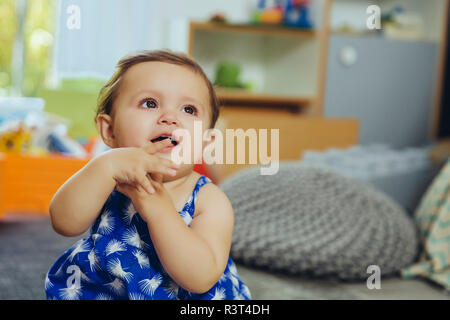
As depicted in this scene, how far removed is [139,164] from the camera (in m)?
0.34

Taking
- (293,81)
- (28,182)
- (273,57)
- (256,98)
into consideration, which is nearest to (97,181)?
(28,182)

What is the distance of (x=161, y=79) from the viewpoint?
37 centimetres

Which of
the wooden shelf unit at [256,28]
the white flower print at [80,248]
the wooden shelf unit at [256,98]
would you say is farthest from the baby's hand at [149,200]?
the wooden shelf unit at [256,28]

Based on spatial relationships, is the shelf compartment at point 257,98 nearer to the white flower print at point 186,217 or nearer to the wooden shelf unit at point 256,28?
the wooden shelf unit at point 256,28

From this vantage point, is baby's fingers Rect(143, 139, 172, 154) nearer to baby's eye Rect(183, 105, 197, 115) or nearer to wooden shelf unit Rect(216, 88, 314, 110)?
baby's eye Rect(183, 105, 197, 115)

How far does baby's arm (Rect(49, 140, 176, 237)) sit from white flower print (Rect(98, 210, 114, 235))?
47 millimetres

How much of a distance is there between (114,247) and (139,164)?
0.40 feet

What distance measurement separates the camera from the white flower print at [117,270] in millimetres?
419

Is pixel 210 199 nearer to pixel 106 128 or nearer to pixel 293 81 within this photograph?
pixel 106 128

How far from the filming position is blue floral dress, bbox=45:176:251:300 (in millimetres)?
Answer: 420

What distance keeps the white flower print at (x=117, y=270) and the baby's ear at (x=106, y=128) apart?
Answer: 0.34 ft

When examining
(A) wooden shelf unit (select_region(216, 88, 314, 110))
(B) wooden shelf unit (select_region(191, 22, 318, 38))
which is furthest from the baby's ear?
(B) wooden shelf unit (select_region(191, 22, 318, 38))
